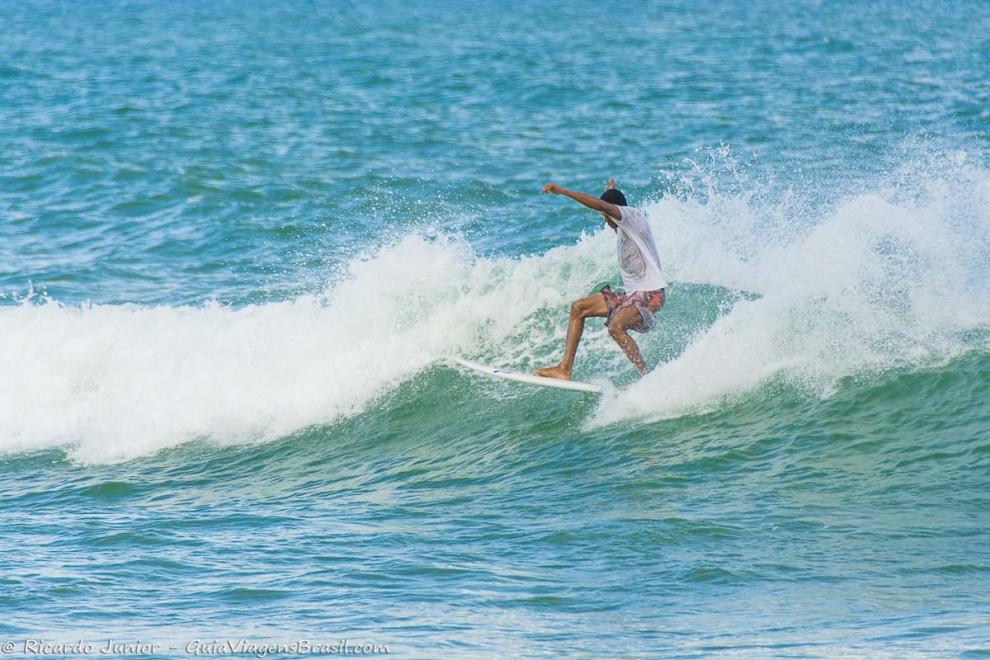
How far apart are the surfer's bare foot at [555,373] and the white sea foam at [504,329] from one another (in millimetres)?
417

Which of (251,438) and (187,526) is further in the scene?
(251,438)

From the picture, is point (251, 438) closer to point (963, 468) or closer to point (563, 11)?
point (963, 468)

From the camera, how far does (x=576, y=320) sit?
33.9 ft

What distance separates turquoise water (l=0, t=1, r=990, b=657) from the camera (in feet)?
24.0

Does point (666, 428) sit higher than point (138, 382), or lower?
higher

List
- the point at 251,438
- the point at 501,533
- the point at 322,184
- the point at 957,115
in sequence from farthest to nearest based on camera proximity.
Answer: the point at 957,115, the point at 322,184, the point at 251,438, the point at 501,533

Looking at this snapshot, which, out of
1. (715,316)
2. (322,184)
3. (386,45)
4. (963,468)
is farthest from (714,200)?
(386,45)

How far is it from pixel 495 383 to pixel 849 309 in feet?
10.5

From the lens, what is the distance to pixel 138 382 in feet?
42.3

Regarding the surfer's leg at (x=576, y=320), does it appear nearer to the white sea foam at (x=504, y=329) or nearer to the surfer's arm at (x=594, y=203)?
the white sea foam at (x=504, y=329)

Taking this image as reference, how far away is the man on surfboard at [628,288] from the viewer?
9672 millimetres

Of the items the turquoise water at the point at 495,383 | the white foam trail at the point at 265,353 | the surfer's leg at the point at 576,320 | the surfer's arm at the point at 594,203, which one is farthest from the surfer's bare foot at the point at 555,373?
the white foam trail at the point at 265,353

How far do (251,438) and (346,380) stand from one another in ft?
3.58

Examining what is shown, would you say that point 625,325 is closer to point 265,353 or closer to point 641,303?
point 641,303
